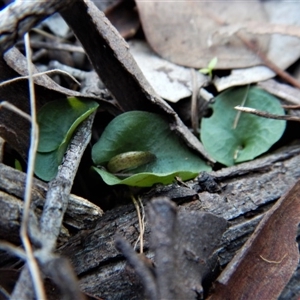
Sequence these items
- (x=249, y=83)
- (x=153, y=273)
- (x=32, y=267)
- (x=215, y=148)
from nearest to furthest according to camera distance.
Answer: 1. (x=32, y=267)
2. (x=153, y=273)
3. (x=215, y=148)
4. (x=249, y=83)

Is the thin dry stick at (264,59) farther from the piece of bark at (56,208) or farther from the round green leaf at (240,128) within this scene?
the piece of bark at (56,208)

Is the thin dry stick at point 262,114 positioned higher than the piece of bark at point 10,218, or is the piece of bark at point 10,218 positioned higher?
the piece of bark at point 10,218

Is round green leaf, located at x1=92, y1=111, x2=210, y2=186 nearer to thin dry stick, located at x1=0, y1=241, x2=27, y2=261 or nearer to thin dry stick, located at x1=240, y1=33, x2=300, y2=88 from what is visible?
thin dry stick, located at x1=0, y1=241, x2=27, y2=261

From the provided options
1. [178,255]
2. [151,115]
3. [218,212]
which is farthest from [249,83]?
[178,255]

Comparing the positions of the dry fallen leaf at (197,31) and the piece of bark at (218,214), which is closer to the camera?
the piece of bark at (218,214)

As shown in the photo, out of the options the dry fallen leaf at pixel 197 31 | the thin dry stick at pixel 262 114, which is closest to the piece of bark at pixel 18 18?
the thin dry stick at pixel 262 114

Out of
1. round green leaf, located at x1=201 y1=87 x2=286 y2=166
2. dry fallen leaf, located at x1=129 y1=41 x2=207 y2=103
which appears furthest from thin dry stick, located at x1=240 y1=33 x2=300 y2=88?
dry fallen leaf, located at x1=129 y1=41 x2=207 y2=103

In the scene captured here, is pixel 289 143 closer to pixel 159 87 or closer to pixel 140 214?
pixel 159 87
